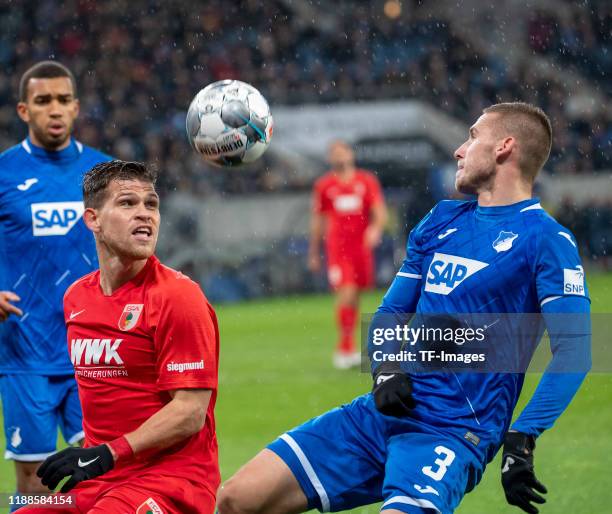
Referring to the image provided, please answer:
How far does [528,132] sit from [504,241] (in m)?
0.48

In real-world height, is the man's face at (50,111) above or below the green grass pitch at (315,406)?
above

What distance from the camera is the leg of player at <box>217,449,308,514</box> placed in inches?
143

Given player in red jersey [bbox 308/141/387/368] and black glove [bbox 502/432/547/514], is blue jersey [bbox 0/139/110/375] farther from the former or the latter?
player in red jersey [bbox 308/141/387/368]

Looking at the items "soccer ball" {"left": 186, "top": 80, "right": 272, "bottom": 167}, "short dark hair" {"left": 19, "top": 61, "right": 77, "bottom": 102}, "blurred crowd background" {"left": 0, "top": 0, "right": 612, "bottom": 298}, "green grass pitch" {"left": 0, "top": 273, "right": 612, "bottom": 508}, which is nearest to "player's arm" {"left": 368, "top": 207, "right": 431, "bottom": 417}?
"soccer ball" {"left": 186, "top": 80, "right": 272, "bottom": 167}

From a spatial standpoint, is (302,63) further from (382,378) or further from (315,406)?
(382,378)

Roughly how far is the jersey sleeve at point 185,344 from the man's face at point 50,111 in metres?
2.15

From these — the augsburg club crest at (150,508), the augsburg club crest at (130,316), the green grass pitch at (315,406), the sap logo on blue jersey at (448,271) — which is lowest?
the green grass pitch at (315,406)

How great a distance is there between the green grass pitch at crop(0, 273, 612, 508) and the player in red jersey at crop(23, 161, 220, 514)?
2087mm

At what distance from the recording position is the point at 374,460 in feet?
12.5

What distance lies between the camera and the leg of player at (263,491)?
3.64m

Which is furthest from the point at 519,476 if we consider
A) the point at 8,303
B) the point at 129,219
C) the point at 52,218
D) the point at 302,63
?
the point at 302,63

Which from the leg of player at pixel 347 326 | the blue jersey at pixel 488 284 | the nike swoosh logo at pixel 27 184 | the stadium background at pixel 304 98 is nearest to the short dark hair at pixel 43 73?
the nike swoosh logo at pixel 27 184

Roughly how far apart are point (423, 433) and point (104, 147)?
17.3 m

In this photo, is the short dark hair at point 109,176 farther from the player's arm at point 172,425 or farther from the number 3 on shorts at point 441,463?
the number 3 on shorts at point 441,463
